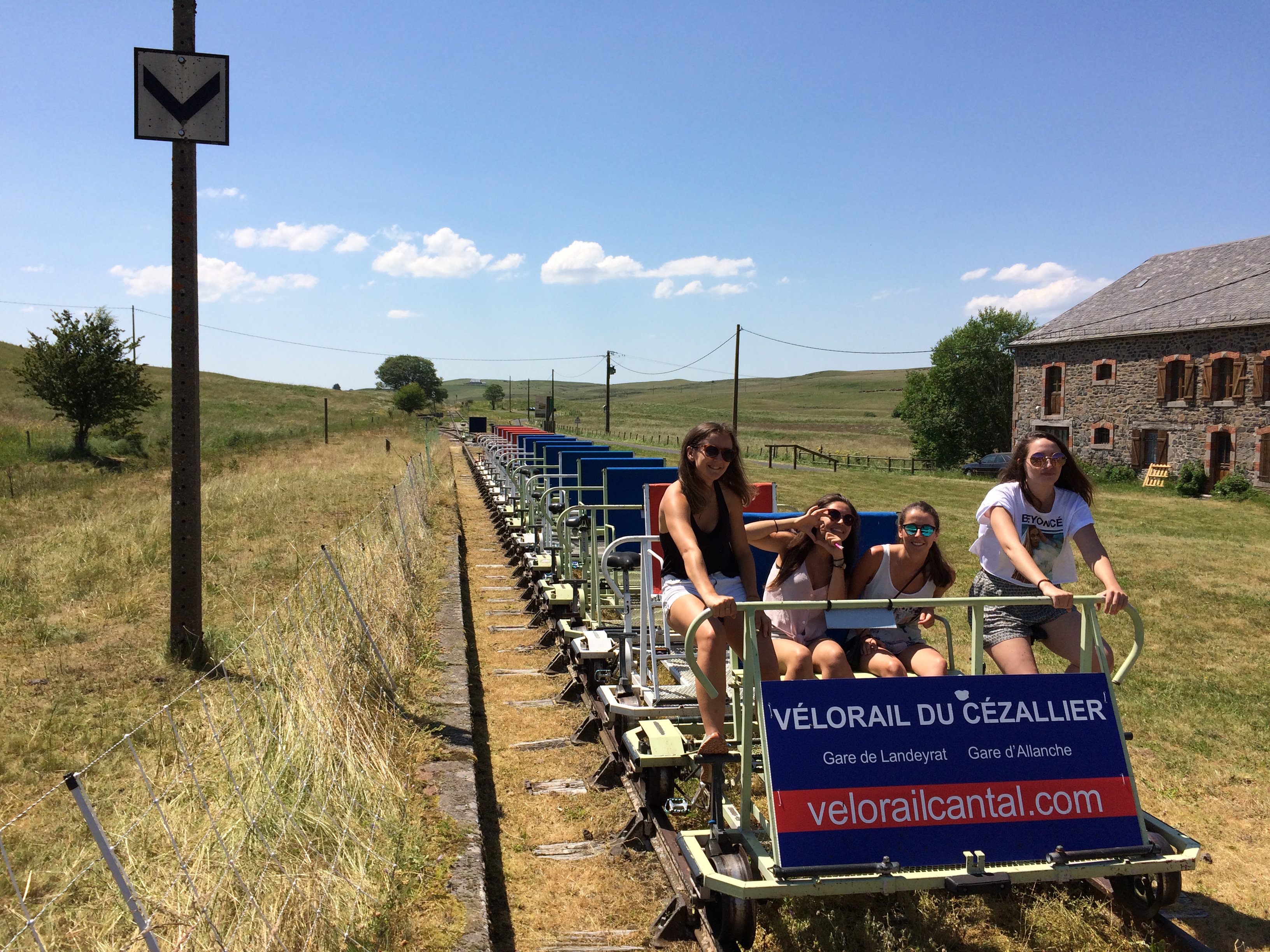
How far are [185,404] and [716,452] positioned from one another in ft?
15.2

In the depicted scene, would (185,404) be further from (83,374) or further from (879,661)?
(83,374)

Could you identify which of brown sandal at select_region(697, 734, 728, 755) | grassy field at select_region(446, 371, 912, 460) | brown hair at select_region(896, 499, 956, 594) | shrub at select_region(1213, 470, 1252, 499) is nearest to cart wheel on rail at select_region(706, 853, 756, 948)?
brown sandal at select_region(697, 734, 728, 755)

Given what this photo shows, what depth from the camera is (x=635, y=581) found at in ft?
28.1

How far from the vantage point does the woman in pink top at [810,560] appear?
14.0 feet

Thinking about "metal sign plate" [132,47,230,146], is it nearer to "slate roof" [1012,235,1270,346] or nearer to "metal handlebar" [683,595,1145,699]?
"metal handlebar" [683,595,1145,699]

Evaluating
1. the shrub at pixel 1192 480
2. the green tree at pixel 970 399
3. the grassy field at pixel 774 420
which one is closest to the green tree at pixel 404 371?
the grassy field at pixel 774 420

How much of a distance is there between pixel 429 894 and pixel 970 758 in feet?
6.95

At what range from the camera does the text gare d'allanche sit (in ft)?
10.5

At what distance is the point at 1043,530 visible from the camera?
13.8ft

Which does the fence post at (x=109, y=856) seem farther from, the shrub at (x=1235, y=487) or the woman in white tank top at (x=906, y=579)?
the shrub at (x=1235, y=487)

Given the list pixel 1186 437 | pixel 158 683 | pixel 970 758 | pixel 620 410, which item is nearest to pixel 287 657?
pixel 158 683

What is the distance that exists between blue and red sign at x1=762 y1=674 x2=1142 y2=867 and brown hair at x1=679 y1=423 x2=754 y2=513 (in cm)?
117

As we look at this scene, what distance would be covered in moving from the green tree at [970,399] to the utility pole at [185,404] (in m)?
53.8

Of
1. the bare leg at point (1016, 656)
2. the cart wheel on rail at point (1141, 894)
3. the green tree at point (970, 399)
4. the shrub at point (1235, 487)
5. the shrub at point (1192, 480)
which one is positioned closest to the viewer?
the cart wheel on rail at point (1141, 894)
